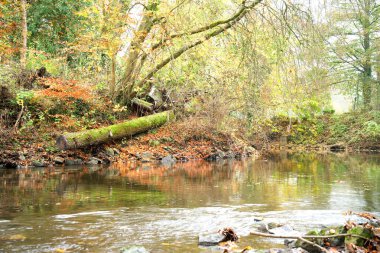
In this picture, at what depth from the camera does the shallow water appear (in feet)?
16.1

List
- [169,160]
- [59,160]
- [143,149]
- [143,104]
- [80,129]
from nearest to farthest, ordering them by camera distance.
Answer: [59,160]
[80,129]
[169,160]
[143,149]
[143,104]

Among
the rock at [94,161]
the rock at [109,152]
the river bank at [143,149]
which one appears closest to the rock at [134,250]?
the river bank at [143,149]

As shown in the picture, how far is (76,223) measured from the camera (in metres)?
5.68

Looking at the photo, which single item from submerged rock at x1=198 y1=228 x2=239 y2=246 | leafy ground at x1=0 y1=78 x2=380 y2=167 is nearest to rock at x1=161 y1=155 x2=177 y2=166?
leafy ground at x1=0 y1=78 x2=380 y2=167

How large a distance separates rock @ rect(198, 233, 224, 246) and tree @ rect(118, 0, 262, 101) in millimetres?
5087

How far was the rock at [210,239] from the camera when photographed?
4715 millimetres

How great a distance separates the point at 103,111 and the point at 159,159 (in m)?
3.38

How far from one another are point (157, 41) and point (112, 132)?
4.87 metres

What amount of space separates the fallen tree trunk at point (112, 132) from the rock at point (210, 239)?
10175 mm

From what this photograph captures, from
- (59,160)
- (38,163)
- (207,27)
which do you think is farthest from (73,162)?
(207,27)

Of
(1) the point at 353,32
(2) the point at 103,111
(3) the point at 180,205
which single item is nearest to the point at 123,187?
(3) the point at 180,205

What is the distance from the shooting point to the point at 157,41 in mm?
12438

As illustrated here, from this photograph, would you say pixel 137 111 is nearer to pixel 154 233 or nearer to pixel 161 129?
pixel 161 129

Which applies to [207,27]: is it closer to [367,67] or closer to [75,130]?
[75,130]
